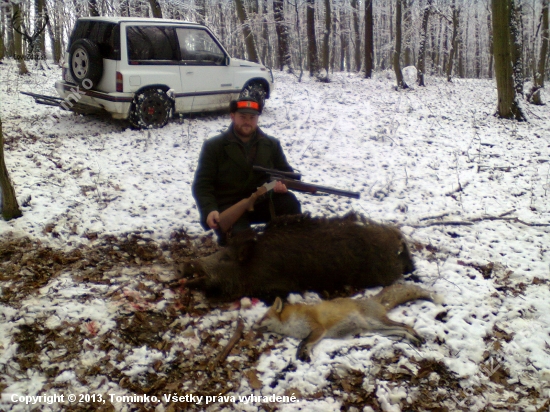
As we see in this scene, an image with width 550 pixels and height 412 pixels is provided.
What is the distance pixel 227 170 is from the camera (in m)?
4.50

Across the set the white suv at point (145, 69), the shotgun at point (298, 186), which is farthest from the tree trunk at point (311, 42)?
the shotgun at point (298, 186)

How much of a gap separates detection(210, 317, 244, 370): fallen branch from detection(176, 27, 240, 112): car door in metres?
6.43

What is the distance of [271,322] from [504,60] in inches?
378

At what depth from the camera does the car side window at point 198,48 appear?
8531 millimetres

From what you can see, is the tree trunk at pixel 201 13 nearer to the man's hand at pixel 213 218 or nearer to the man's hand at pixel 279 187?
the man's hand at pixel 279 187

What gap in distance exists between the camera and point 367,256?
3.79 meters

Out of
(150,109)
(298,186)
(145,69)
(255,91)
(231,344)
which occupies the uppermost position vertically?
(145,69)

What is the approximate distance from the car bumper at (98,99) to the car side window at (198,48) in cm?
168

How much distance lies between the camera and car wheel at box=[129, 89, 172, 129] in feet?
26.0

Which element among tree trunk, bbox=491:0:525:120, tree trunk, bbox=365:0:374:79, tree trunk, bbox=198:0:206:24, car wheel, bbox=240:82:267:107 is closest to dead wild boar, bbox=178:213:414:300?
car wheel, bbox=240:82:267:107

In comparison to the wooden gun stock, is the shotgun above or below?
above

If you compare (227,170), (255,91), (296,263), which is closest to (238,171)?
(227,170)

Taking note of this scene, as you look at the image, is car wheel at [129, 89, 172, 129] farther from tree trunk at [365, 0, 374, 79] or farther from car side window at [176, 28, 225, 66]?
tree trunk at [365, 0, 374, 79]

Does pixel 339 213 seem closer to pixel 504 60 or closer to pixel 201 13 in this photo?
pixel 504 60
